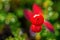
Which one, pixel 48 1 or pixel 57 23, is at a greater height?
pixel 48 1

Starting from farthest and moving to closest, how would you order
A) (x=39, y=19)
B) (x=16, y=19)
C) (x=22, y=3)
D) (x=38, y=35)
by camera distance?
(x=22, y=3) → (x=16, y=19) → (x=38, y=35) → (x=39, y=19)

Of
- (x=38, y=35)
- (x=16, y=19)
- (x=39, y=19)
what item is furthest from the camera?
(x=16, y=19)

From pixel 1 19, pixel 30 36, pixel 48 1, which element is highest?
pixel 48 1

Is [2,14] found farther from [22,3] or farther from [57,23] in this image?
[57,23]

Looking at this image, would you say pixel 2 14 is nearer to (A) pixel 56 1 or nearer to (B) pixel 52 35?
(B) pixel 52 35

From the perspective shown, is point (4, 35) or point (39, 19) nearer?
point (39, 19)

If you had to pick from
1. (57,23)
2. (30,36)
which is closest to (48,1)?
(57,23)
